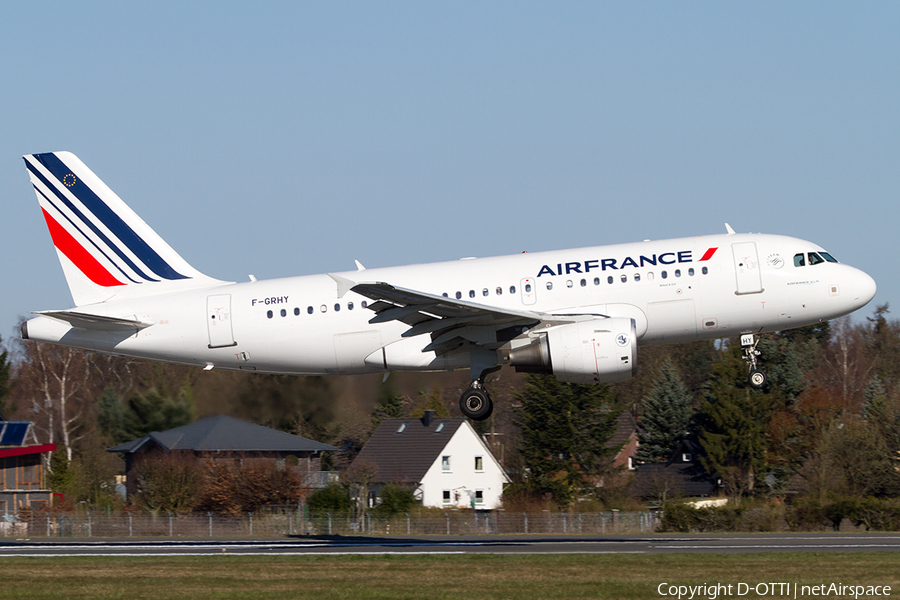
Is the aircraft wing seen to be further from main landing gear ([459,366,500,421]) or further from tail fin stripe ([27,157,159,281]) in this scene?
tail fin stripe ([27,157,159,281])

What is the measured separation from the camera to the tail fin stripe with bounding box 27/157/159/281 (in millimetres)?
32062

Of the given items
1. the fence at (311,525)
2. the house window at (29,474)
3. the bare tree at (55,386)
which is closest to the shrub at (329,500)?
the fence at (311,525)

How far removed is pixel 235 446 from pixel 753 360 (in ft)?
98.4

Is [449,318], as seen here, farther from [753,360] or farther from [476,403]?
[753,360]

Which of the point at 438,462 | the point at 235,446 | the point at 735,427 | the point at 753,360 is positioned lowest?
the point at 438,462

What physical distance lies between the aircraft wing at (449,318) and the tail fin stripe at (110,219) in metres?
7.49

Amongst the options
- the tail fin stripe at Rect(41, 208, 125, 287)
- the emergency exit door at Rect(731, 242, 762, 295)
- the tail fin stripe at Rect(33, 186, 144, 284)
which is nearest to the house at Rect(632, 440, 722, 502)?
the emergency exit door at Rect(731, 242, 762, 295)

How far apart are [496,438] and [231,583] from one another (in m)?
60.7

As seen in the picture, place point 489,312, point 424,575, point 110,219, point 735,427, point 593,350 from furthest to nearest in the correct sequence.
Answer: point 735,427, point 110,219, point 489,312, point 593,350, point 424,575

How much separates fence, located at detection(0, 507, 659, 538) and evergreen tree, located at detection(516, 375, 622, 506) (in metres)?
15.3

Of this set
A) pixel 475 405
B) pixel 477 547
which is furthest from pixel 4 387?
pixel 475 405

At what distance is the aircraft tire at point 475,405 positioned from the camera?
29.1m

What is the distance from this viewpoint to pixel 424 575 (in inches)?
944

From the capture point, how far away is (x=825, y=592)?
67.1ft
